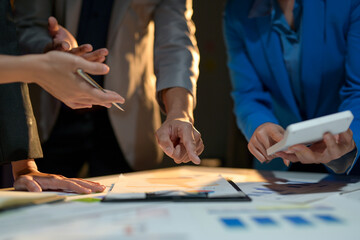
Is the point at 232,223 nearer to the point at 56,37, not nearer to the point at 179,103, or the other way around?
the point at 179,103

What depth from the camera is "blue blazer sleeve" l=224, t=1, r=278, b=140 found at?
47.5 inches

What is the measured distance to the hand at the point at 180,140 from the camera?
928 mm

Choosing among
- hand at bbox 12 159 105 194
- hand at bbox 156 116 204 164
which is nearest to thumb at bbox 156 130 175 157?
hand at bbox 156 116 204 164

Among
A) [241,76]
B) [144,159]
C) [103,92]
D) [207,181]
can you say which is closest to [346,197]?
[207,181]

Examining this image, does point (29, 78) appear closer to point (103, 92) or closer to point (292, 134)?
point (103, 92)

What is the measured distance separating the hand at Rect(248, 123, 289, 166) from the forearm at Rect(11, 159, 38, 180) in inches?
21.6

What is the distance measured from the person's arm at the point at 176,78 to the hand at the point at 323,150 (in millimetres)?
226

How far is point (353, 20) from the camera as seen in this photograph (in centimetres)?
109

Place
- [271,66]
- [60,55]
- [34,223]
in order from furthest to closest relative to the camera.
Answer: [271,66] → [60,55] → [34,223]

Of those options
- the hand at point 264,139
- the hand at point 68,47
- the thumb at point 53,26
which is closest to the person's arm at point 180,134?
the hand at point 264,139

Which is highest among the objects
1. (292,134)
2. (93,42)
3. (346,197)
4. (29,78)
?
(93,42)

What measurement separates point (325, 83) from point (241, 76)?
0.27 metres

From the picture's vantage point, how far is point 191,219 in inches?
22.1

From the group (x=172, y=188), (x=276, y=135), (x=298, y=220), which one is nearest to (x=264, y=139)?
(x=276, y=135)
